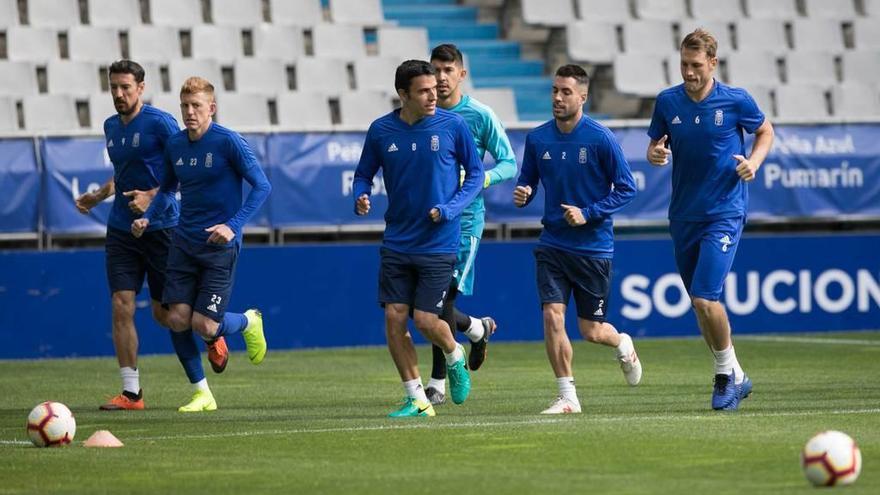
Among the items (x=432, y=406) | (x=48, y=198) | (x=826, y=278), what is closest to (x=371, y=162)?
(x=432, y=406)

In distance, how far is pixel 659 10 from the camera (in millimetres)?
25078

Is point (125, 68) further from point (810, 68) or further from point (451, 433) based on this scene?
point (810, 68)

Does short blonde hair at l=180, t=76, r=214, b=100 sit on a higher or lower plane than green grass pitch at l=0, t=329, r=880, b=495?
higher

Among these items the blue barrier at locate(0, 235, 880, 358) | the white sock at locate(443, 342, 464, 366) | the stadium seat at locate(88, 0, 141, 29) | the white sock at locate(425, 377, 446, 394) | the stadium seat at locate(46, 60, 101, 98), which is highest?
the stadium seat at locate(88, 0, 141, 29)

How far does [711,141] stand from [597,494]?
164 inches

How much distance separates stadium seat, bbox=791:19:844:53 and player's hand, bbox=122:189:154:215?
14.6m

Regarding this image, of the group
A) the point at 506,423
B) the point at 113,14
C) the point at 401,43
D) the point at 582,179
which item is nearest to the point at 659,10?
the point at 401,43

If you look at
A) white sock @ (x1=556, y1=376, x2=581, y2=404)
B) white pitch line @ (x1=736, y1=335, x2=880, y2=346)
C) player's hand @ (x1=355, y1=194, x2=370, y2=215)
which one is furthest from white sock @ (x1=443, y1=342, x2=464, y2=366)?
white pitch line @ (x1=736, y1=335, x2=880, y2=346)

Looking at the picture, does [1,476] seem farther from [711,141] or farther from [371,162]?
[711,141]

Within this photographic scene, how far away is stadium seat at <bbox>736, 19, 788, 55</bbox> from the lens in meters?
25.0

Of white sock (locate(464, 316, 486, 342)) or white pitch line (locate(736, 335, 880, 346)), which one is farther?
white pitch line (locate(736, 335, 880, 346))

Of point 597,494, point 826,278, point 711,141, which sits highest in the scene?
point 711,141

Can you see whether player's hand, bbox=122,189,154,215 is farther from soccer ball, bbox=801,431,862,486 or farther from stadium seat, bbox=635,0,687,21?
stadium seat, bbox=635,0,687,21

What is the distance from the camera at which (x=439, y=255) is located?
11289 mm
